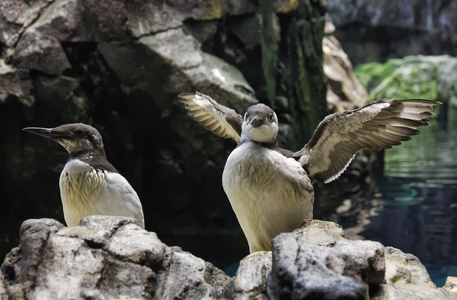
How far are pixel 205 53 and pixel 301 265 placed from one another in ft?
14.3

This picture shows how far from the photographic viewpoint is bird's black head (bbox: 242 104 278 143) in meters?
3.39

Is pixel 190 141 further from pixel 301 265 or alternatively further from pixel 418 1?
pixel 418 1

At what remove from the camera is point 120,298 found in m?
2.51

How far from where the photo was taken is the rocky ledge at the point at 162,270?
7.91ft

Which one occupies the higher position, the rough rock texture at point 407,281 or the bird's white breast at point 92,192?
the bird's white breast at point 92,192

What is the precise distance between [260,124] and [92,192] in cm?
128

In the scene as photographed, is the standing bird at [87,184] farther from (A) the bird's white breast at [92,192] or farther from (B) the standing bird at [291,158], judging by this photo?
(B) the standing bird at [291,158]

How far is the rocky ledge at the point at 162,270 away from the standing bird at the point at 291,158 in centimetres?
57

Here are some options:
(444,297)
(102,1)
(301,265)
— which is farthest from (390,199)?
(301,265)

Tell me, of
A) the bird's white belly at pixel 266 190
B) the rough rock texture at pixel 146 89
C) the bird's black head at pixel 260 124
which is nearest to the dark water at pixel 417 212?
the rough rock texture at pixel 146 89

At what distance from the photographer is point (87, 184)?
143 inches

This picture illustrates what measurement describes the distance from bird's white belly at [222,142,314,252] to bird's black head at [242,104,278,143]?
0.07 meters

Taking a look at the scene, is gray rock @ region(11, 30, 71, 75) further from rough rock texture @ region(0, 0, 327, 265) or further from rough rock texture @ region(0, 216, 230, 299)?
rough rock texture @ region(0, 216, 230, 299)

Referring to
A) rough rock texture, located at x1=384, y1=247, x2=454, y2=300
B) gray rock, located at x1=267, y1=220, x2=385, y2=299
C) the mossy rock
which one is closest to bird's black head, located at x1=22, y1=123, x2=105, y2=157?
gray rock, located at x1=267, y1=220, x2=385, y2=299
